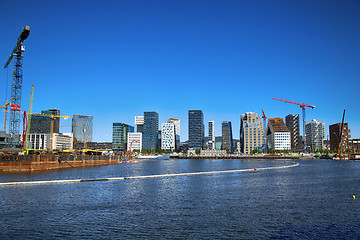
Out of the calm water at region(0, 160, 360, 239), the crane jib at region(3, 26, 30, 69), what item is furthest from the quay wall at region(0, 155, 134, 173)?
the crane jib at region(3, 26, 30, 69)

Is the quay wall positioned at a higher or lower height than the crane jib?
lower

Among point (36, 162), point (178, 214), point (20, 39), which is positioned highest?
point (20, 39)

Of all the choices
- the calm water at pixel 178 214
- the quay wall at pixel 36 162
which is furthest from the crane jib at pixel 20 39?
the calm water at pixel 178 214

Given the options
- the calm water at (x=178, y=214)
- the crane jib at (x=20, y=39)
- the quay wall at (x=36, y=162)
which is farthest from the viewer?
the crane jib at (x=20, y=39)

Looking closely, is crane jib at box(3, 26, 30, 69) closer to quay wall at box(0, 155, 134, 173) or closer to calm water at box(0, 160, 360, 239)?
quay wall at box(0, 155, 134, 173)

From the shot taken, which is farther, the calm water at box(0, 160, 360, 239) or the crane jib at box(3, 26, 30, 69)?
the crane jib at box(3, 26, 30, 69)

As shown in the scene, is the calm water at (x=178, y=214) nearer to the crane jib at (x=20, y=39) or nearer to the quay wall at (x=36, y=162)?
the quay wall at (x=36, y=162)

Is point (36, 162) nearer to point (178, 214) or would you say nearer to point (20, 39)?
point (20, 39)

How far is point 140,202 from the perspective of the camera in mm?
37094

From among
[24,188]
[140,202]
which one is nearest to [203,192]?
[140,202]

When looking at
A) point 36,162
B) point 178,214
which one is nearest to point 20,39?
point 36,162

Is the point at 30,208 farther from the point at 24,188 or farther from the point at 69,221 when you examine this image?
the point at 24,188

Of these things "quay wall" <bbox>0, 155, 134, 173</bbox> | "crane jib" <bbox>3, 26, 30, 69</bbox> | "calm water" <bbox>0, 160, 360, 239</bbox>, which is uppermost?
"crane jib" <bbox>3, 26, 30, 69</bbox>

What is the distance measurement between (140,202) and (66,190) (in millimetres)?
16712
